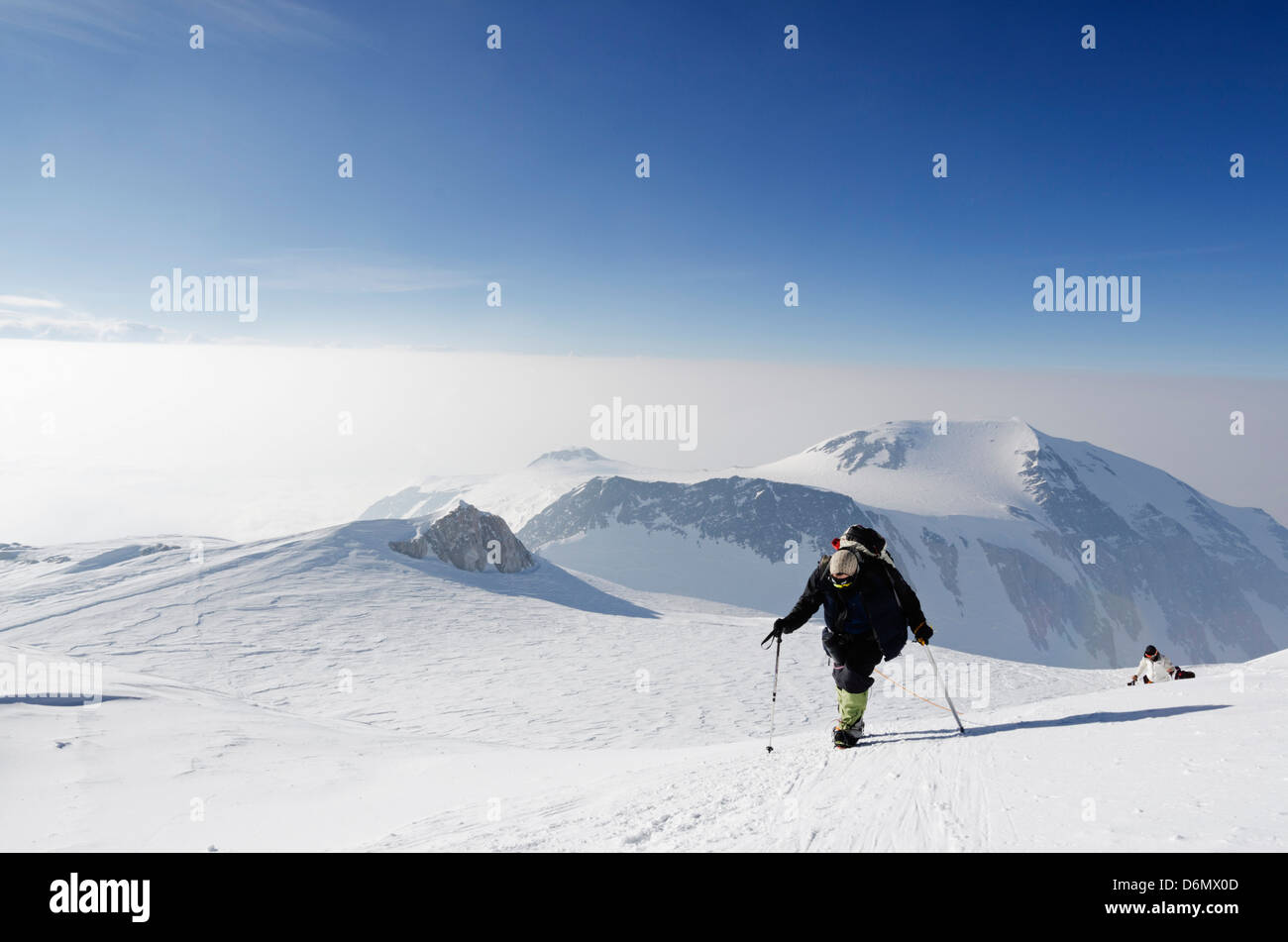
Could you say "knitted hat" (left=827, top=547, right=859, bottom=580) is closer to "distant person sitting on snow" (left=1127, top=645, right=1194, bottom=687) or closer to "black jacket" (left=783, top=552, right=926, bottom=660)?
"black jacket" (left=783, top=552, right=926, bottom=660)

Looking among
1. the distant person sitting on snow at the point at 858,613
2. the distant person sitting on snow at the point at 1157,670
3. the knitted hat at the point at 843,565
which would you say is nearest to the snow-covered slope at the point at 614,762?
the distant person sitting on snow at the point at 858,613

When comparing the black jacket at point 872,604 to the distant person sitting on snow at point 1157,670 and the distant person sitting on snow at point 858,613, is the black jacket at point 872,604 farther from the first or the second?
the distant person sitting on snow at point 1157,670

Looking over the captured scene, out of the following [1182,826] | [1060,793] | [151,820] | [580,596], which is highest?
[1182,826]

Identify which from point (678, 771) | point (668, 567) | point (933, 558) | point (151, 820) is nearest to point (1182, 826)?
point (678, 771)

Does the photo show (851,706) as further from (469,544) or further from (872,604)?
(469,544)

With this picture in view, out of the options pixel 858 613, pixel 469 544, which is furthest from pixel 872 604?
pixel 469 544
